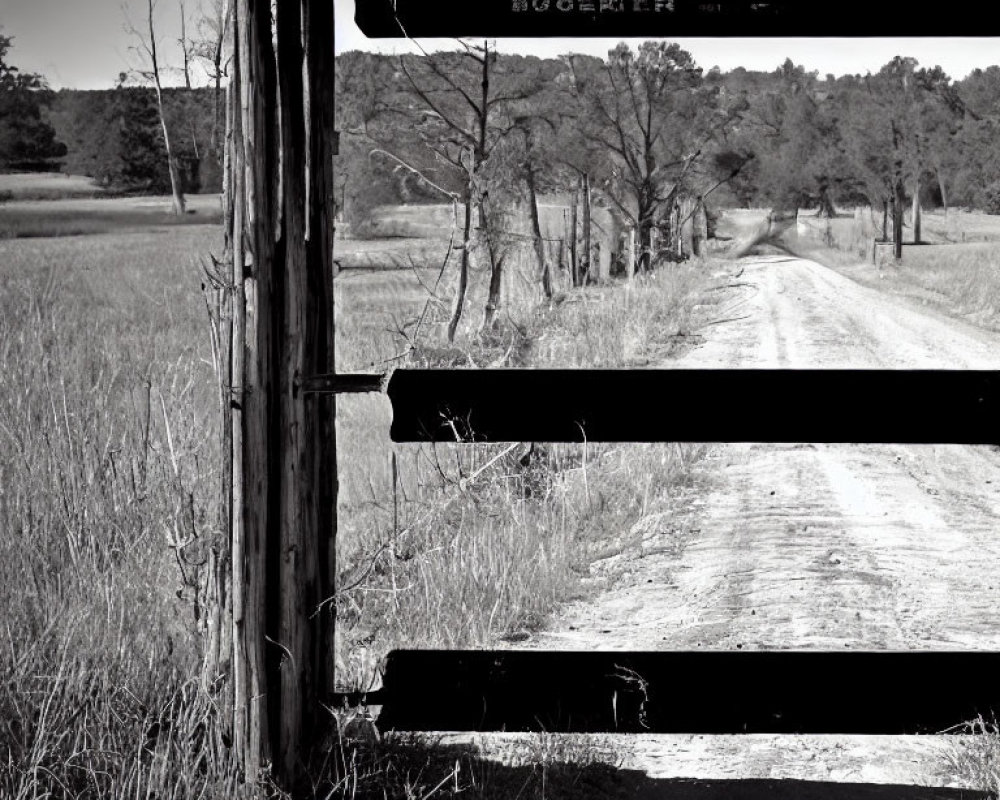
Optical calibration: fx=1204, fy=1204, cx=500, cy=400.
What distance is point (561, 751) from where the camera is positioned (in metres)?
3.47

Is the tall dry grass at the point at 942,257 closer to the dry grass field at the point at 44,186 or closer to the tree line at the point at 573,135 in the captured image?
the tree line at the point at 573,135

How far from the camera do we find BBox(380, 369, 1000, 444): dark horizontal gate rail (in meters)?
2.78

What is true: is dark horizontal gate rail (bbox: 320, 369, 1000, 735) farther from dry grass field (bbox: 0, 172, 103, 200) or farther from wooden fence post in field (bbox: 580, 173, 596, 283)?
dry grass field (bbox: 0, 172, 103, 200)

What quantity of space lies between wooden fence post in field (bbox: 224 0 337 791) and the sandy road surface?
1.04m

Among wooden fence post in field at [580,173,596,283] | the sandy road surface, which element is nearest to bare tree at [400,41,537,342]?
the sandy road surface

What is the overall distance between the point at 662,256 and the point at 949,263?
39.4ft

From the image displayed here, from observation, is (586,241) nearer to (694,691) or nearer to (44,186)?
(694,691)

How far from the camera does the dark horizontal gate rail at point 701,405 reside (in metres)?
2.78

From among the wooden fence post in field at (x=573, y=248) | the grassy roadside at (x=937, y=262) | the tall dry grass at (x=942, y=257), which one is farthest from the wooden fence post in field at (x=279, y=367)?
the tall dry grass at (x=942, y=257)

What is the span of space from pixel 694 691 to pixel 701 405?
743mm

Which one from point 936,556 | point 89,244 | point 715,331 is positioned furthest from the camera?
point 89,244

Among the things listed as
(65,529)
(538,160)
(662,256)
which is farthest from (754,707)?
(662,256)

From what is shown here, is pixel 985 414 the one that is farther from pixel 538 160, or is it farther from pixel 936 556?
pixel 538 160

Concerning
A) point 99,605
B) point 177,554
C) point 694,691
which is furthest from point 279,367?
point 99,605
